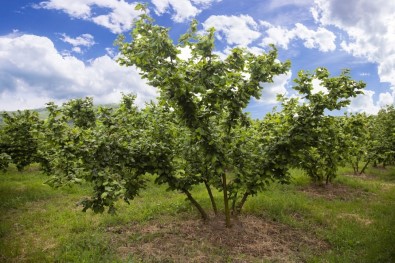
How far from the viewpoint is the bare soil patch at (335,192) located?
58.4 feet

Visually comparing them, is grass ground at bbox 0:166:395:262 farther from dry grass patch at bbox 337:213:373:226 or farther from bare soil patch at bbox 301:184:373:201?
bare soil patch at bbox 301:184:373:201

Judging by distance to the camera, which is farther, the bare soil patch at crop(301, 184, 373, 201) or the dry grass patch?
Result: the bare soil patch at crop(301, 184, 373, 201)

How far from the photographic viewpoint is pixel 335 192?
18.9 metres

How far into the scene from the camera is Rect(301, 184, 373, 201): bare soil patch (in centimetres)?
1780

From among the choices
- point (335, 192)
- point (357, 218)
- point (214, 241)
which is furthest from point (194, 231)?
point (335, 192)

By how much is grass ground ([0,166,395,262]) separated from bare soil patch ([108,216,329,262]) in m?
0.03

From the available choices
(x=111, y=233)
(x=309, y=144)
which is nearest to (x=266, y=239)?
(x=309, y=144)

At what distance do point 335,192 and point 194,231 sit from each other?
11265 millimetres

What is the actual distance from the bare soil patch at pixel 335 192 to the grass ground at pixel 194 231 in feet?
1.18

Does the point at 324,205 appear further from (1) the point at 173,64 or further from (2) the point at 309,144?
(1) the point at 173,64

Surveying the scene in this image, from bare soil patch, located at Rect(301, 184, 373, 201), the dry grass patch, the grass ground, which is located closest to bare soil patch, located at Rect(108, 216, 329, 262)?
the grass ground

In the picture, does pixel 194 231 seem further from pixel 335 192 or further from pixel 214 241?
pixel 335 192

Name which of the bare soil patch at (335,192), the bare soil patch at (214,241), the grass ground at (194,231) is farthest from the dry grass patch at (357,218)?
the bare soil patch at (335,192)

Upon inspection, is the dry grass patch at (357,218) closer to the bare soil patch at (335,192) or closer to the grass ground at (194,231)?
the grass ground at (194,231)
